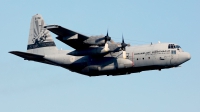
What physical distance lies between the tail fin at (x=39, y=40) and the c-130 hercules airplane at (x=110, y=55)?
213 cm

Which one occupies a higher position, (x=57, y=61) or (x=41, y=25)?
(x=41, y=25)

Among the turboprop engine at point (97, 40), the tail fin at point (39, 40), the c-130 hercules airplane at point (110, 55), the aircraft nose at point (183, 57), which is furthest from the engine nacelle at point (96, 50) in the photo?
the aircraft nose at point (183, 57)

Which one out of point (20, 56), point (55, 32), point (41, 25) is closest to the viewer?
point (55, 32)

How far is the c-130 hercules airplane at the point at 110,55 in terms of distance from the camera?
3759 cm

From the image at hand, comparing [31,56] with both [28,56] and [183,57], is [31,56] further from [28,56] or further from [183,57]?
[183,57]

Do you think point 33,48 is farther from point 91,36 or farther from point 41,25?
point 91,36

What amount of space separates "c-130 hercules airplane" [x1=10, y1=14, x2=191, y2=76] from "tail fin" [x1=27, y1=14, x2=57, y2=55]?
→ 213 centimetres

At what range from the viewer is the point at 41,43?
42.9 meters

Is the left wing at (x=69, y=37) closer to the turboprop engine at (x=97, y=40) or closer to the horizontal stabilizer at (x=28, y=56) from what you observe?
the turboprop engine at (x=97, y=40)

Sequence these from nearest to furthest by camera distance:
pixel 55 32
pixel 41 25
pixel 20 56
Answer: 1. pixel 55 32
2. pixel 20 56
3. pixel 41 25

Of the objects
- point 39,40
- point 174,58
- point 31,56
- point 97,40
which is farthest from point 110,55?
point 39,40

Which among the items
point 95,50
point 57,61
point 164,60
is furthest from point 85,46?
point 164,60

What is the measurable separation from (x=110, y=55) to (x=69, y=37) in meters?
4.05

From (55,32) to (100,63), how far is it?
15.4ft
